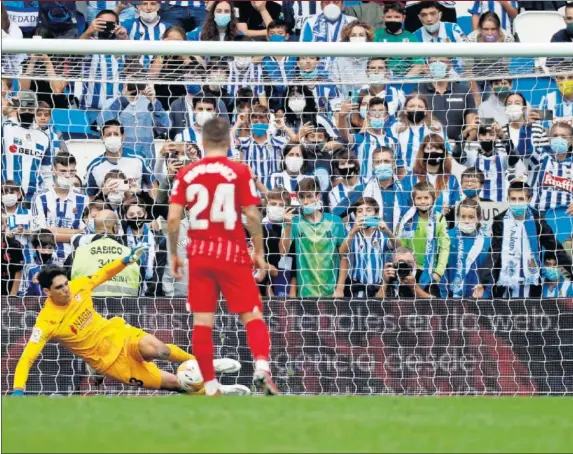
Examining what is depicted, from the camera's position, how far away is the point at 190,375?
10211mm

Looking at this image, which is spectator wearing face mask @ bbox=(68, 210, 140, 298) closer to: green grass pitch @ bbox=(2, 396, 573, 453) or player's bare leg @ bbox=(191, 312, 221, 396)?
player's bare leg @ bbox=(191, 312, 221, 396)

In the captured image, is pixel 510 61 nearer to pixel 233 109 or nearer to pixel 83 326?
pixel 233 109

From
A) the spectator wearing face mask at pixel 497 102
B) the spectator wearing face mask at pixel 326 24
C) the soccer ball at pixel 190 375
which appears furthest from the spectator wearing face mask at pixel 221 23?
the soccer ball at pixel 190 375

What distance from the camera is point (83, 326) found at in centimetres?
1035

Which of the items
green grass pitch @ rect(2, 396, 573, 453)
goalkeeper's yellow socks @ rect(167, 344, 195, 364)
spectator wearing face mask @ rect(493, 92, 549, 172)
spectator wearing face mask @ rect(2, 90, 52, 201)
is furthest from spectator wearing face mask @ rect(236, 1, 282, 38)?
green grass pitch @ rect(2, 396, 573, 453)

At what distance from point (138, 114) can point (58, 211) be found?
1241 mm

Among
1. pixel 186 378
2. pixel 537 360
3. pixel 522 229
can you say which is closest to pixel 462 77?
pixel 522 229

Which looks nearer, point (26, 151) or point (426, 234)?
point (426, 234)

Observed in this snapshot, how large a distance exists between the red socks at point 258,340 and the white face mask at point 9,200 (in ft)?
13.7

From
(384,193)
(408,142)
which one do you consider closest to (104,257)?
(384,193)

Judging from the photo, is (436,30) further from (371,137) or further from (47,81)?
(47,81)

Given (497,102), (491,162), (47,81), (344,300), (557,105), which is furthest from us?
(497,102)

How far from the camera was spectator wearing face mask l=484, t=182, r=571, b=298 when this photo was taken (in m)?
11.0

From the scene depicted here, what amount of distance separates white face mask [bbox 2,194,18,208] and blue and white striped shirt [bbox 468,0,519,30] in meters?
5.76
